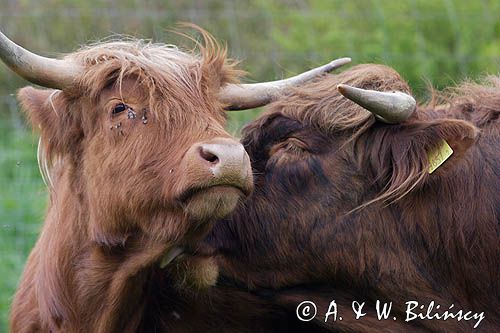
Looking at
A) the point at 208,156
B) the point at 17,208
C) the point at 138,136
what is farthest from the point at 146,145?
the point at 17,208

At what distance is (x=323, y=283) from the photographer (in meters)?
5.47

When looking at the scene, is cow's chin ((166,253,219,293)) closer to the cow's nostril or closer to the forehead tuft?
the cow's nostril

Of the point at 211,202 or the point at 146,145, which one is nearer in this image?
the point at 211,202

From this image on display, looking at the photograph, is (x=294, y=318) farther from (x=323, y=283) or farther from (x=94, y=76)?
(x=94, y=76)

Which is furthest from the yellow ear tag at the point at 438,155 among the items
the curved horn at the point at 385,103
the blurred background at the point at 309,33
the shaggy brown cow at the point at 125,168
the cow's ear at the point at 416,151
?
the blurred background at the point at 309,33

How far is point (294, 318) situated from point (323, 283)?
11.8 inches

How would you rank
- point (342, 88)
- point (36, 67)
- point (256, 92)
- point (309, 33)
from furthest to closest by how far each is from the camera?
point (309, 33) → point (256, 92) → point (342, 88) → point (36, 67)

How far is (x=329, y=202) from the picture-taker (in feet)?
17.7

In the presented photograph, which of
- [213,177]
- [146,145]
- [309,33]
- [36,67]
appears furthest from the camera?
[309,33]

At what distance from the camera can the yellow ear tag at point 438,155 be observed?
17.3 ft

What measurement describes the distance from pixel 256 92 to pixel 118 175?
1.04 m

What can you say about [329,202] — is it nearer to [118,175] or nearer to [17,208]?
[118,175]

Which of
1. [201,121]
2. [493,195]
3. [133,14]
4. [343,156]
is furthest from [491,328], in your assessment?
[133,14]

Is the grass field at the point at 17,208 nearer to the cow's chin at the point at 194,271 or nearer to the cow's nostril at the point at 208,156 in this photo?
the cow's chin at the point at 194,271
